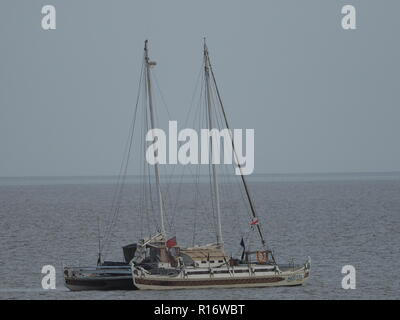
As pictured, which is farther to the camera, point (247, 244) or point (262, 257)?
point (247, 244)

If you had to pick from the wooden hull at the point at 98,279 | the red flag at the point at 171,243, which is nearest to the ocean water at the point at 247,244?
the wooden hull at the point at 98,279

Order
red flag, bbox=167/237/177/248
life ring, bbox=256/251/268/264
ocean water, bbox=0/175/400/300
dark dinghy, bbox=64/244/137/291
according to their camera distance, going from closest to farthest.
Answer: ocean water, bbox=0/175/400/300
dark dinghy, bbox=64/244/137/291
red flag, bbox=167/237/177/248
life ring, bbox=256/251/268/264

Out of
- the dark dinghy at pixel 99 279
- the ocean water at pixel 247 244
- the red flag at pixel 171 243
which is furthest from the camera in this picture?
the red flag at pixel 171 243

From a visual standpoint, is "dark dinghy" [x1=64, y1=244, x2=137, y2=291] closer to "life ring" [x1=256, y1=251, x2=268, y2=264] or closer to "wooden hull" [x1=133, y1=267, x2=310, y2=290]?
"wooden hull" [x1=133, y1=267, x2=310, y2=290]

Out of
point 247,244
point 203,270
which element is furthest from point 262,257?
point 247,244

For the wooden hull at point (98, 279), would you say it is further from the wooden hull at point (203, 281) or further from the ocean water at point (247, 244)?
the wooden hull at point (203, 281)

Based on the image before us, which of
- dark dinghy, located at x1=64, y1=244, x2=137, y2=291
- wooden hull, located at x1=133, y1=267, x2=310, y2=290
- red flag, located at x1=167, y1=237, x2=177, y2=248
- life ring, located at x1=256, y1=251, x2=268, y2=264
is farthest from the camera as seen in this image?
life ring, located at x1=256, y1=251, x2=268, y2=264

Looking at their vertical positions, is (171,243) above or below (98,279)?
above

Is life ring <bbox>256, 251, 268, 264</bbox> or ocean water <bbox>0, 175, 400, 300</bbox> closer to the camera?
ocean water <bbox>0, 175, 400, 300</bbox>

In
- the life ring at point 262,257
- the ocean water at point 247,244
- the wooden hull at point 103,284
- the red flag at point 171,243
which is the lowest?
the ocean water at point 247,244

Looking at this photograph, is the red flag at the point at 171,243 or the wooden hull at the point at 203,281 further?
the red flag at the point at 171,243

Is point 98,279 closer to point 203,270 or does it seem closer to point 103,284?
point 103,284

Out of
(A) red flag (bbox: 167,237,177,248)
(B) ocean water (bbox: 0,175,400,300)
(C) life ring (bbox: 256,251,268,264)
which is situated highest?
(A) red flag (bbox: 167,237,177,248)

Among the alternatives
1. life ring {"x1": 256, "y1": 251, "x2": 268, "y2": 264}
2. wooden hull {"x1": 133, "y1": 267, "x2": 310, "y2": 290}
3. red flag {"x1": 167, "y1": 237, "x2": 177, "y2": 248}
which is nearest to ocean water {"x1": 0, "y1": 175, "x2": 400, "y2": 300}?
wooden hull {"x1": 133, "y1": 267, "x2": 310, "y2": 290}
